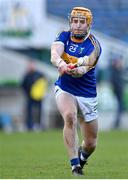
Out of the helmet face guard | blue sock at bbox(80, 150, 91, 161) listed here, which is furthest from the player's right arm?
blue sock at bbox(80, 150, 91, 161)

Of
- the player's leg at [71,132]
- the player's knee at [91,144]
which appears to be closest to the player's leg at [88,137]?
the player's knee at [91,144]

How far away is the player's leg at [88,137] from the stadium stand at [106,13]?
19.1 metres

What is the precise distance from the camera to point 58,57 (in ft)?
37.4

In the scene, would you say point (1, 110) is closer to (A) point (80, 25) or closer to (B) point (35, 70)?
(B) point (35, 70)

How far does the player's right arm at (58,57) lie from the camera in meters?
11.2

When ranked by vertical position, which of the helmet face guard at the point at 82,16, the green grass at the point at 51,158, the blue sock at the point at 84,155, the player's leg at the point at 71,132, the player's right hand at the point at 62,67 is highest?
the helmet face guard at the point at 82,16

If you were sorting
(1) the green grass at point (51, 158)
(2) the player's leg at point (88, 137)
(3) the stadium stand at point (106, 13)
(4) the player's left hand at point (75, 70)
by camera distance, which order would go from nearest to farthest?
1. (4) the player's left hand at point (75, 70)
2. (1) the green grass at point (51, 158)
3. (2) the player's leg at point (88, 137)
4. (3) the stadium stand at point (106, 13)

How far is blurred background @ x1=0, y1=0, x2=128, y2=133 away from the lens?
28672 millimetres

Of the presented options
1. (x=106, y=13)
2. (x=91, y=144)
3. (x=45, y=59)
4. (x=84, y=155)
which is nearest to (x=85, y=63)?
(x=91, y=144)

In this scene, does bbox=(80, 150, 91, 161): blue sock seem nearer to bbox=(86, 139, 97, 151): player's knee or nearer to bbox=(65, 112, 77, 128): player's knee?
bbox=(86, 139, 97, 151): player's knee

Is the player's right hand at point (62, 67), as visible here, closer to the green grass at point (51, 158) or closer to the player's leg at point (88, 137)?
the player's leg at point (88, 137)

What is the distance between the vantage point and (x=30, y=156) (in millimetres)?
16188

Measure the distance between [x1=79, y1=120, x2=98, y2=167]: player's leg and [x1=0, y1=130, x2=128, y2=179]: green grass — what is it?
241mm

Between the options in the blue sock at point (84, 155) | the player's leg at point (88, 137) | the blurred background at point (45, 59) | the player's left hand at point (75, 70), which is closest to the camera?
the player's left hand at point (75, 70)
